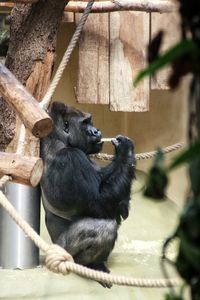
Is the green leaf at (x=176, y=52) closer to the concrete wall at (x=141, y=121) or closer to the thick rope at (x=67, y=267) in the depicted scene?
the thick rope at (x=67, y=267)

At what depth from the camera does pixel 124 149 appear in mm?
3619

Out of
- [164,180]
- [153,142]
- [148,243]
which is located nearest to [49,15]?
[148,243]

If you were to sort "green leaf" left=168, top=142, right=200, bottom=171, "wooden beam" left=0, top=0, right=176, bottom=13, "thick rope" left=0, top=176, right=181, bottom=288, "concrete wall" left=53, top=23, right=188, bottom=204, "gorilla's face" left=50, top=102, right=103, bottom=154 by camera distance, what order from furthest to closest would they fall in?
1. "concrete wall" left=53, top=23, right=188, bottom=204
2. "gorilla's face" left=50, top=102, right=103, bottom=154
3. "wooden beam" left=0, top=0, right=176, bottom=13
4. "thick rope" left=0, top=176, right=181, bottom=288
5. "green leaf" left=168, top=142, right=200, bottom=171

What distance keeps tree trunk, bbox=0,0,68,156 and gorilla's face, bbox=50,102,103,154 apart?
1.18ft

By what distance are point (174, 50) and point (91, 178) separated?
3.01 meters

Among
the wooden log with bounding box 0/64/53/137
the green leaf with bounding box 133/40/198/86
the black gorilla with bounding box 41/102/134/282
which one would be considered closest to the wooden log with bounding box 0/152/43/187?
the wooden log with bounding box 0/64/53/137

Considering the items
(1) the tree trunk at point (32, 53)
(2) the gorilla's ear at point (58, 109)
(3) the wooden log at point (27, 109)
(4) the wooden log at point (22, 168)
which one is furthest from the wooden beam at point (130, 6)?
(4) the wooden log at point (22, 168)

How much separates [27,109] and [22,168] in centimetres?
21

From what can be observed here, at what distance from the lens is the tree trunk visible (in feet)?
11.2

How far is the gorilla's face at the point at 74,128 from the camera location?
3.76 metres

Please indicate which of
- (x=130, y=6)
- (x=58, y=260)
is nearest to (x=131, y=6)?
(x=130, y=6)

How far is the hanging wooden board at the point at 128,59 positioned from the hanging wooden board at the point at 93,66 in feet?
0.12

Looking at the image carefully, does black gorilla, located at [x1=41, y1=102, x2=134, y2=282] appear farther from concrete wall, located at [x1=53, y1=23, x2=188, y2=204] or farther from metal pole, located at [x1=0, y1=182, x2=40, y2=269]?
concrete wall, located at [x1=53, y1=23, x2=188, y2=204]

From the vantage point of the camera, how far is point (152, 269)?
392 cm
